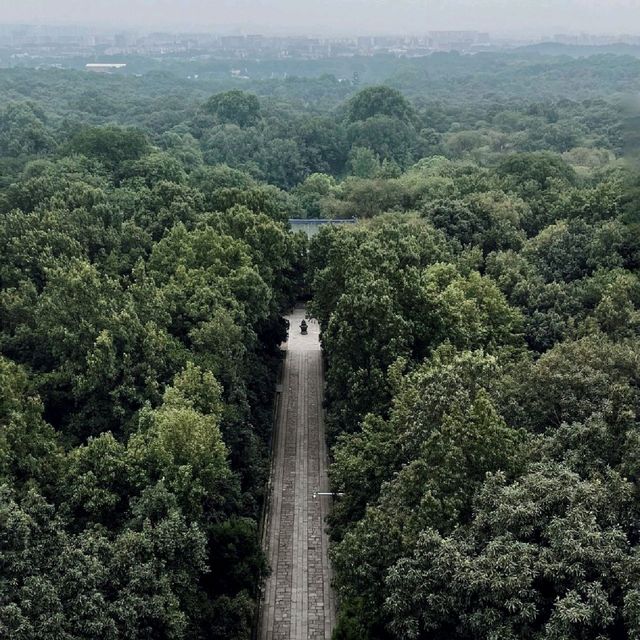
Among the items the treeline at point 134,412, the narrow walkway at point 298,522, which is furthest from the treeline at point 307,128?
the narrow walkway at point 298,522

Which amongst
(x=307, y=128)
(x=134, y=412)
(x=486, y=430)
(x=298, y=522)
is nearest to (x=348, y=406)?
(x=298, y=522)

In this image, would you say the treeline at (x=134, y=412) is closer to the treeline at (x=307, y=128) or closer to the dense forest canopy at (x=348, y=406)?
the dense forest canopy at (x=348, y=406)

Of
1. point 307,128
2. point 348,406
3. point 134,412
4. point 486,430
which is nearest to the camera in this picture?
point 486,430

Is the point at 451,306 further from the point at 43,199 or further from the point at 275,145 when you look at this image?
the point at 275,145

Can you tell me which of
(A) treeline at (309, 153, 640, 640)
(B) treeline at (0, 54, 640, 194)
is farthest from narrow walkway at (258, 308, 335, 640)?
(B) treeline at (0, 54, 640, 194)

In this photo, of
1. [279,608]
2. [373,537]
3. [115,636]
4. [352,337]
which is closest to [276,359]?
[352,337]

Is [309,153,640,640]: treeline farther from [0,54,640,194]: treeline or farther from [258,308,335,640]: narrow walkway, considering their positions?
[0,54,640,194]: treeline

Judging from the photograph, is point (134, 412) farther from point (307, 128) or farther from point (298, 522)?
point (307, 128)
